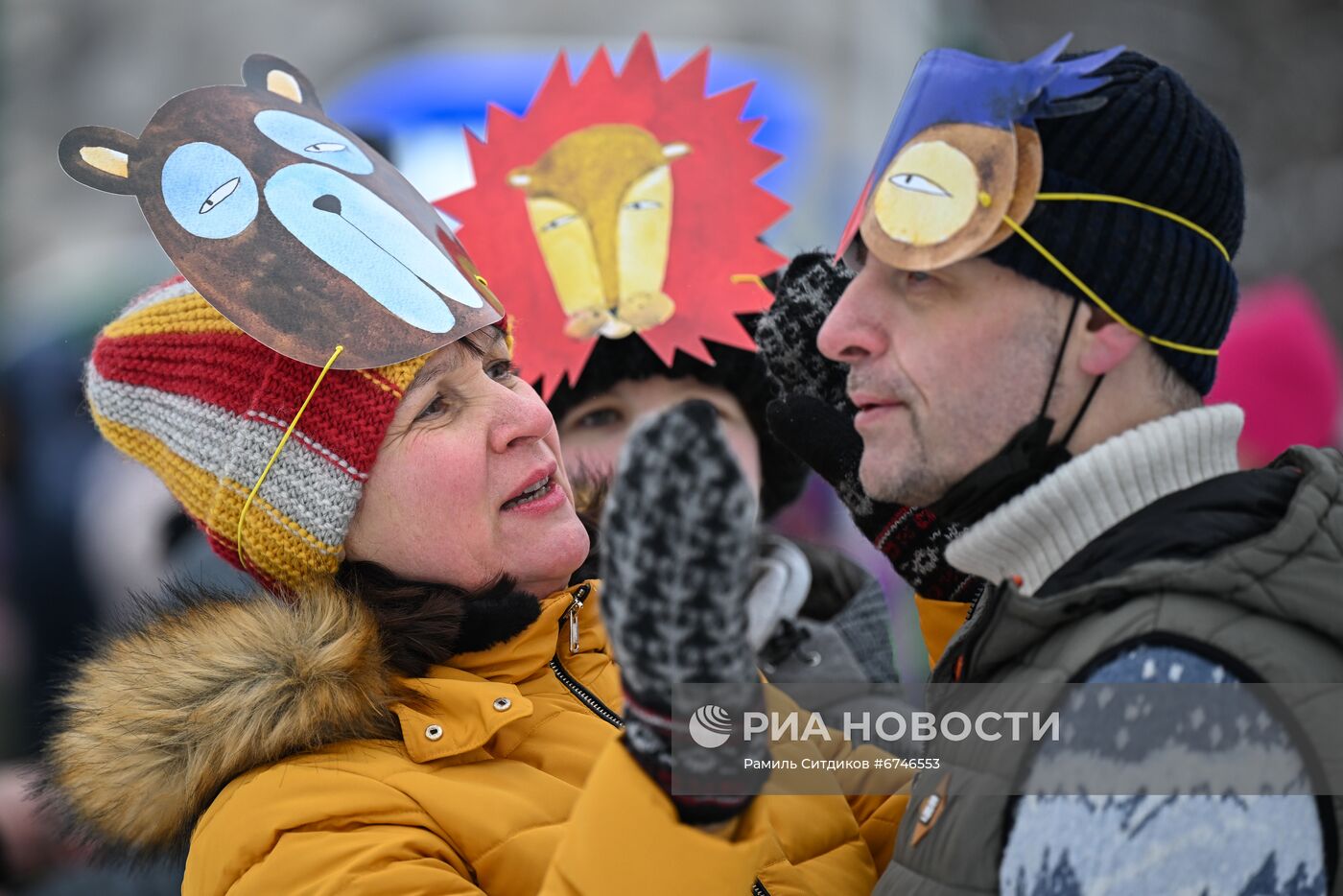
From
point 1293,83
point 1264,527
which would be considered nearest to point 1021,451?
point 1264,527

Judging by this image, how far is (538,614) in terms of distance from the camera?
2.21 metres

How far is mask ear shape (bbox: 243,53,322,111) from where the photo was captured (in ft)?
8.32

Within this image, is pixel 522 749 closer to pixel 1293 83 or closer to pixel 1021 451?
pixel 1021 451

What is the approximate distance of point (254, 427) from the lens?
219cm

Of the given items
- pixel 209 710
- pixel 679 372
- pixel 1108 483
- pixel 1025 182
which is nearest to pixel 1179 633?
pixel 1108 483

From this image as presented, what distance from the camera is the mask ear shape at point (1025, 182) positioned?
6.04 ft

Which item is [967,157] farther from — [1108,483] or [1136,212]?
[1108,483]

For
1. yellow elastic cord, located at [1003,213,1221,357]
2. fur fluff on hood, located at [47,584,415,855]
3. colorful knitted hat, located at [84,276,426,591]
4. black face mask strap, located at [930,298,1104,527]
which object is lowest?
fur fluff on hood, located at [47,584,415,855]

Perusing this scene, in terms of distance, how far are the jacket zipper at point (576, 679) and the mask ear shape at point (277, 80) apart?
1035mm

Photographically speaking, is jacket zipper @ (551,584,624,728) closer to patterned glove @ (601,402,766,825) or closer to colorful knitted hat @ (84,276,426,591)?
colorful knitted hat @ (84,276,426,591)

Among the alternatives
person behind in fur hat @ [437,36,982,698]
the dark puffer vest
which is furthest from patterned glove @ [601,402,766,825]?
person behind in fur hat @ [437,36,982,698]

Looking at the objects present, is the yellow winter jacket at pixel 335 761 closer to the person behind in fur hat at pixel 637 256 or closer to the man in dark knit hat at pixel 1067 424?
the man in dark knit hat at pixel 1067 424

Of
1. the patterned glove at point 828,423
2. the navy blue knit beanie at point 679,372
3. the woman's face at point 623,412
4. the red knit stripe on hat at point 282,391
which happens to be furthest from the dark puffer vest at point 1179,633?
the woman's face at point 623,412

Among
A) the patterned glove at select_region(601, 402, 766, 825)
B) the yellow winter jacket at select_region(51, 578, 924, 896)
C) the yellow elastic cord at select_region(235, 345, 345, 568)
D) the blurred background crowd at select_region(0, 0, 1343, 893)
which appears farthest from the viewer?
the blurred background crowd at select_region(0, 0, 1343, 893)
